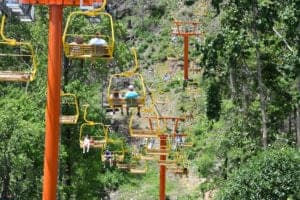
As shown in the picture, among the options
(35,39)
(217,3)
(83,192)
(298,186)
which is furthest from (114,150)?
(298,186)

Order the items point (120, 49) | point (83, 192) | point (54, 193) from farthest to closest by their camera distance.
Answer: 1. point (120, 49)
2. point (83, 192)
3. point (54, 193)

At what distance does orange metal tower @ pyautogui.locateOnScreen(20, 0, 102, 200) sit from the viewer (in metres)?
11.4

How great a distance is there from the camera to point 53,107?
11.5 meters

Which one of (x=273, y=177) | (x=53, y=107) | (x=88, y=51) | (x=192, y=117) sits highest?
(x=88, y=51)

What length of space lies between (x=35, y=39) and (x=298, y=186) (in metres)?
13.8

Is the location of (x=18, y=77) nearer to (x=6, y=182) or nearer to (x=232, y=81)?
(x=232, y=81)

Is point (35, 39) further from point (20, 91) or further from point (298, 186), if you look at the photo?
point (298, 186)

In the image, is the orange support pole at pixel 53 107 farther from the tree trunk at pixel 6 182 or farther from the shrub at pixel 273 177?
the tree trunk at pixel 6 182

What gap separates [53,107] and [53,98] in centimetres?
16

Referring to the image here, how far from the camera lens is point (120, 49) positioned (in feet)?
97.5

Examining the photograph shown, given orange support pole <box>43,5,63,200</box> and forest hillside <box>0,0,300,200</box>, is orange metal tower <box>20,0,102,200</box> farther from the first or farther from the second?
forest hillside <box>0,0,300,200</box>

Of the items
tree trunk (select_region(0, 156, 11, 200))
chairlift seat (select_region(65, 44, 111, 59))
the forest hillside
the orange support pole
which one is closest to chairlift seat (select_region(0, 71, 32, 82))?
chairlift seat (select_region(65, 44, 111, 59))

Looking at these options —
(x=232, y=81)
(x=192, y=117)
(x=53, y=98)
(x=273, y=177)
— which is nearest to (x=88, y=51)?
(x=53, y=98)

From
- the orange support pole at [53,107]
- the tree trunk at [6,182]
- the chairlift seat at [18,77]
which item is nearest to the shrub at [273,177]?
the orange support pole at [53,107]
